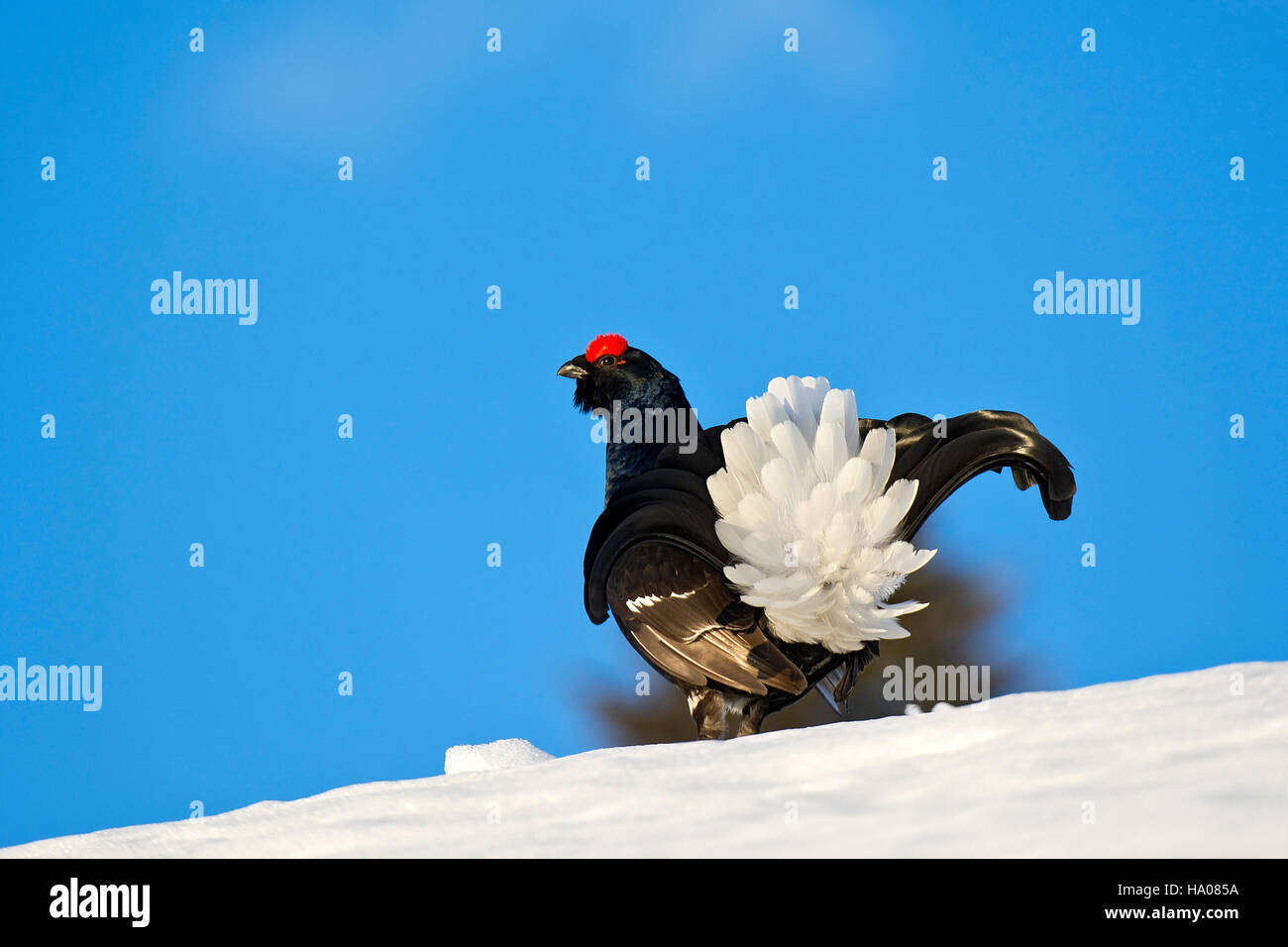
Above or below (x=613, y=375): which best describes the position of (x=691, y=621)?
below

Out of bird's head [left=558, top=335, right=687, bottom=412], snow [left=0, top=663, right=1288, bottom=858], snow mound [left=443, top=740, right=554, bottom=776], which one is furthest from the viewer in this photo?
bird's head [left=558, top=335, right=687, bottom=412]

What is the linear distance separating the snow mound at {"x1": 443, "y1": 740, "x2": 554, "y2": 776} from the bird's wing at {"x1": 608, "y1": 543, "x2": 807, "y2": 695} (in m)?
1.06

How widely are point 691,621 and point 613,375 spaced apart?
5.45 ft

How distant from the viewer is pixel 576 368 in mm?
6375

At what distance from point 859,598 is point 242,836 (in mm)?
2862

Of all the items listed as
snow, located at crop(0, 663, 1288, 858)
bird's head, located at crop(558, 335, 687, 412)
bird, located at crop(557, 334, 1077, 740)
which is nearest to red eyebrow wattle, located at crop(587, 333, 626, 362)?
bird's head, located at crop(558, 335, 687, 412)

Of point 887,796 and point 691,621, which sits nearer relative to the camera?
point 887,796

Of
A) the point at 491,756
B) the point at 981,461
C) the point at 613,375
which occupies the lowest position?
the point at 491,756

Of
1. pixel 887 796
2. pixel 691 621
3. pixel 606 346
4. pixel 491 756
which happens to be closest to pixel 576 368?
pixel 606 346

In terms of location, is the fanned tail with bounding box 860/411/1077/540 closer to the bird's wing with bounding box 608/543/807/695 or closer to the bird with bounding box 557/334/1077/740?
the bird with bounding box 557/334/1077/740

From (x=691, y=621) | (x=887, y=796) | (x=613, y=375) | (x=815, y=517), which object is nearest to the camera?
(x=887, y=796)

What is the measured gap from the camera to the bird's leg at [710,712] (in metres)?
5.07

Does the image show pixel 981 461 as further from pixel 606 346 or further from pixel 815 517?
pixel 606 346

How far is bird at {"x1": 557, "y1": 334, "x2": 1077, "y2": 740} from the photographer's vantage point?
4.86 m
